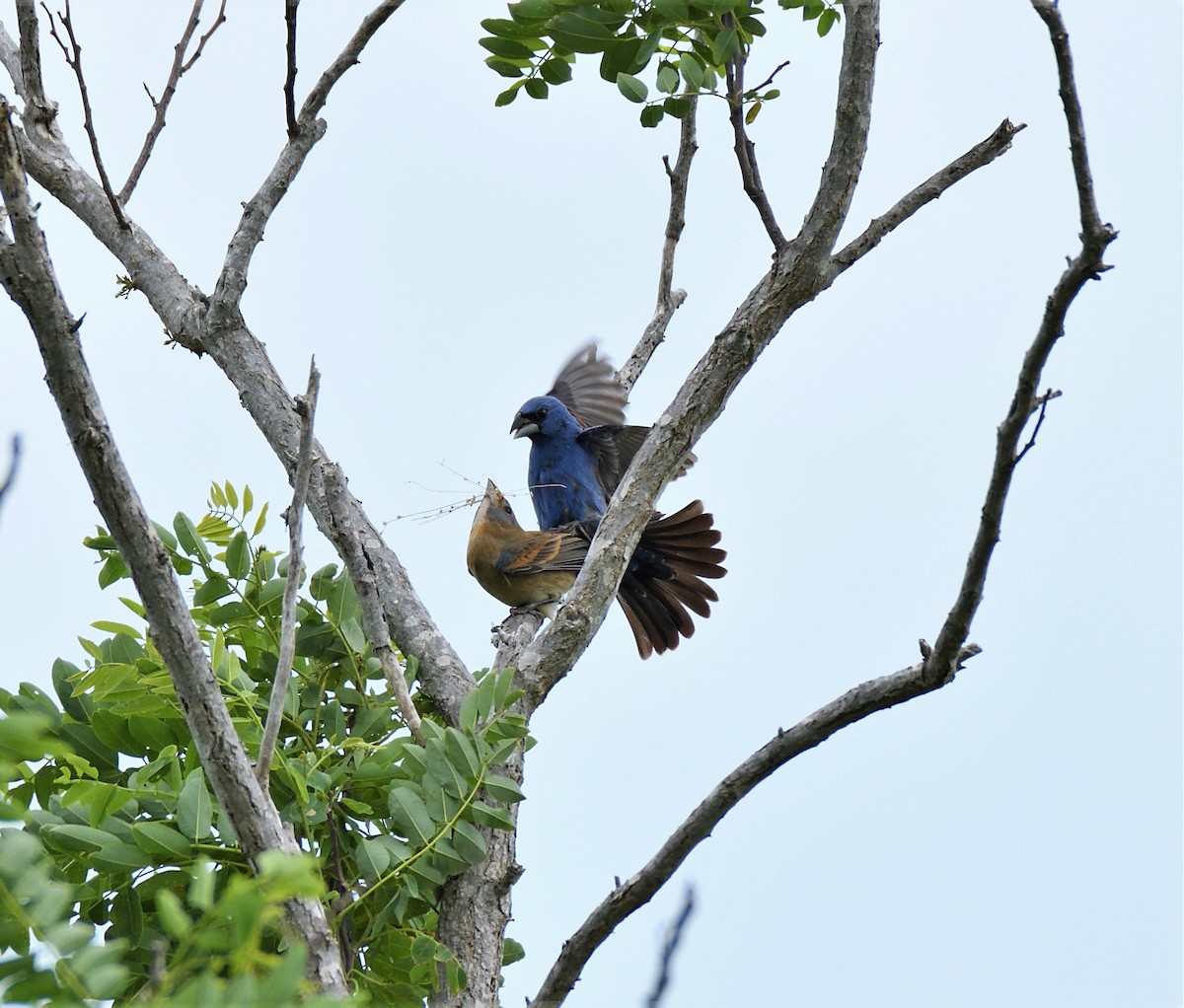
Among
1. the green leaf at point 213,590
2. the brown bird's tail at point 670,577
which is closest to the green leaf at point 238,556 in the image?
the green leaf at point 213,590

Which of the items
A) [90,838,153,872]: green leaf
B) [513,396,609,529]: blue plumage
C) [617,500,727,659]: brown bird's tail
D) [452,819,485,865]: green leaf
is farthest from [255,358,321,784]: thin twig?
[513,396,609,529]: blue plumage

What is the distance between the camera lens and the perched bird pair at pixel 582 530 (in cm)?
598

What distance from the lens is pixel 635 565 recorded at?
6.57m

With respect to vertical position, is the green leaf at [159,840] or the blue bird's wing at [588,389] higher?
the blue bird's wing at [588,389]

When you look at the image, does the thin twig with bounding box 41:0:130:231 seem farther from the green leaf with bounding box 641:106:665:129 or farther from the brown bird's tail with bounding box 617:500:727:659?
the brown bird's tail with bounding box 617:500:727:659

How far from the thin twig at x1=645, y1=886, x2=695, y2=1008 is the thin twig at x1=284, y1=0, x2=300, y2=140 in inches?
99.0

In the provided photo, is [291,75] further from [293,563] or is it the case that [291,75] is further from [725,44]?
[293,563]

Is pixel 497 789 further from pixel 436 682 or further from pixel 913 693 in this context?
pixel 913 693

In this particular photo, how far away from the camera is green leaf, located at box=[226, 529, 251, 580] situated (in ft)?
10.4

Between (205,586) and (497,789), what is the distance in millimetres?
892

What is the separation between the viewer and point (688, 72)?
11.0ft

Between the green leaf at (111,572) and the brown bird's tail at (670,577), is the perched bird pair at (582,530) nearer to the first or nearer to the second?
the brown bird's tail at (670,577)

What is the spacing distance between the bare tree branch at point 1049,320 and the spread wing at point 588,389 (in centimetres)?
496

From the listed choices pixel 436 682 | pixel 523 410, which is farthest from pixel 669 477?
pixel 523 410
